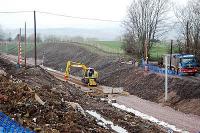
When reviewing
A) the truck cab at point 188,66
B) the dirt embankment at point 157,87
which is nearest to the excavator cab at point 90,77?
the dirt embankment at point 157,87

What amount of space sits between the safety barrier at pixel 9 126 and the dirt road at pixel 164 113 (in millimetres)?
15349

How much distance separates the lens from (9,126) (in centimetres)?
1777

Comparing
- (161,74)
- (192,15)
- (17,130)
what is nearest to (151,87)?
(161,74)

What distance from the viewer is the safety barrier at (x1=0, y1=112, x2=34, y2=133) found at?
1666 centimetres

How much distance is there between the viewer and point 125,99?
144 feet

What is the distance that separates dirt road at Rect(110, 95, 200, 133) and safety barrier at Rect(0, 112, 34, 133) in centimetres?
1535

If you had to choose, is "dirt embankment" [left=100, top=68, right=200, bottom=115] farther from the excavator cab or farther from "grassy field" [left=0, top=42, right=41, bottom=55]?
"grassy field" [left=0, top=42, right=41, bottom=55]

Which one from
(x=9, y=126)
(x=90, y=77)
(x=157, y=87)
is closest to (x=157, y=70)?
(x=157, y=87)

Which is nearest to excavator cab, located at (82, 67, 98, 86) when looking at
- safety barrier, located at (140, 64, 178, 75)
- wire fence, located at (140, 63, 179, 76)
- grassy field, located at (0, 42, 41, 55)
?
wire fence, located at (140, 63, 179, 76)

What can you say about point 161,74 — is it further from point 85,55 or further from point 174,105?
point 85,55

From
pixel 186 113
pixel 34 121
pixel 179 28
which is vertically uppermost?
pixel 179 28

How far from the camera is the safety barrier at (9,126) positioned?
54.6 ft

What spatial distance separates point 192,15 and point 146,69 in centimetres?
1923

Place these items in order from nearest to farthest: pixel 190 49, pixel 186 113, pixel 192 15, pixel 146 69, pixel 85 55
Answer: pixel 186 113, pixel 146 69, pixel 190 49, pixel 192 15, pixel 85 55
